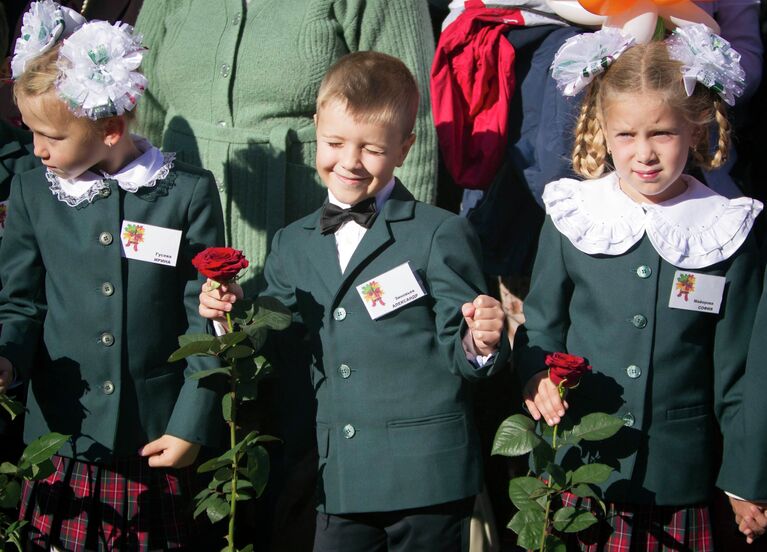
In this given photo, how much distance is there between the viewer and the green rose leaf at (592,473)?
2.44m

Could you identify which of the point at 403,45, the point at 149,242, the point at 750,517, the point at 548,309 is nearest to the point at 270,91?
A: the point at 403,45

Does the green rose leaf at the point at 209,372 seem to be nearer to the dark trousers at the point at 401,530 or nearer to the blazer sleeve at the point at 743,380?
the dark trousers at the point at 401,530

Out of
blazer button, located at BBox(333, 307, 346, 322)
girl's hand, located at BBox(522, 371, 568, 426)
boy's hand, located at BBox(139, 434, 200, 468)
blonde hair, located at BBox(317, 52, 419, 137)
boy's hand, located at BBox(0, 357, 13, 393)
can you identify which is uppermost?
blonde hair, located at BBox(317, 52, 419, 137)

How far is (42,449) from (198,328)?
49cm

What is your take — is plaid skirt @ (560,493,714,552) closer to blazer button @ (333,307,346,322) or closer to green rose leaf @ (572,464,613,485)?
green rose leaf @ (572,464,613,485)

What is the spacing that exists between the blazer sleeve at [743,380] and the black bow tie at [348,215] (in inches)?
35.7

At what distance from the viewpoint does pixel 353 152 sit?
2.65 m

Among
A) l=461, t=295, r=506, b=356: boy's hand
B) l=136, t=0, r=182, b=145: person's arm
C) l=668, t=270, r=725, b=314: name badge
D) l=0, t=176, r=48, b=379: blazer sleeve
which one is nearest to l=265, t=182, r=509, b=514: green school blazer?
l=461, t=295, r=506, b=356: boy's hand

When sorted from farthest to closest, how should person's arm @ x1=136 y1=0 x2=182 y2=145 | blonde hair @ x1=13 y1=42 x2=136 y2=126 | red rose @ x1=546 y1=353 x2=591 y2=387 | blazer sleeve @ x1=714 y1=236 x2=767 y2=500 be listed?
person's arm @ x1=136 y1=0 x2=182 y2=145, blonde hair @ x1=13 y1=42 x2=136 y2=126, blazer sleeve @ x1=714 y1=236 x2=767 y2=500, red rose @ x1=546 y1=353 x2=591 y2=387

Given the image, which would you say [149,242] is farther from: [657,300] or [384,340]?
[657,300]

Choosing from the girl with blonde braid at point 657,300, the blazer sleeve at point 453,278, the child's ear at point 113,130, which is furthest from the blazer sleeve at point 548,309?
the child's ear at point 113,130

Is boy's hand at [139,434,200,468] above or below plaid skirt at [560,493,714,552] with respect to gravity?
above

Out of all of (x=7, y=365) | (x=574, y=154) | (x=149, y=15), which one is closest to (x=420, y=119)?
(x=574, y=154)

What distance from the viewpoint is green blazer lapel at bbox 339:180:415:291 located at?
270 cm
